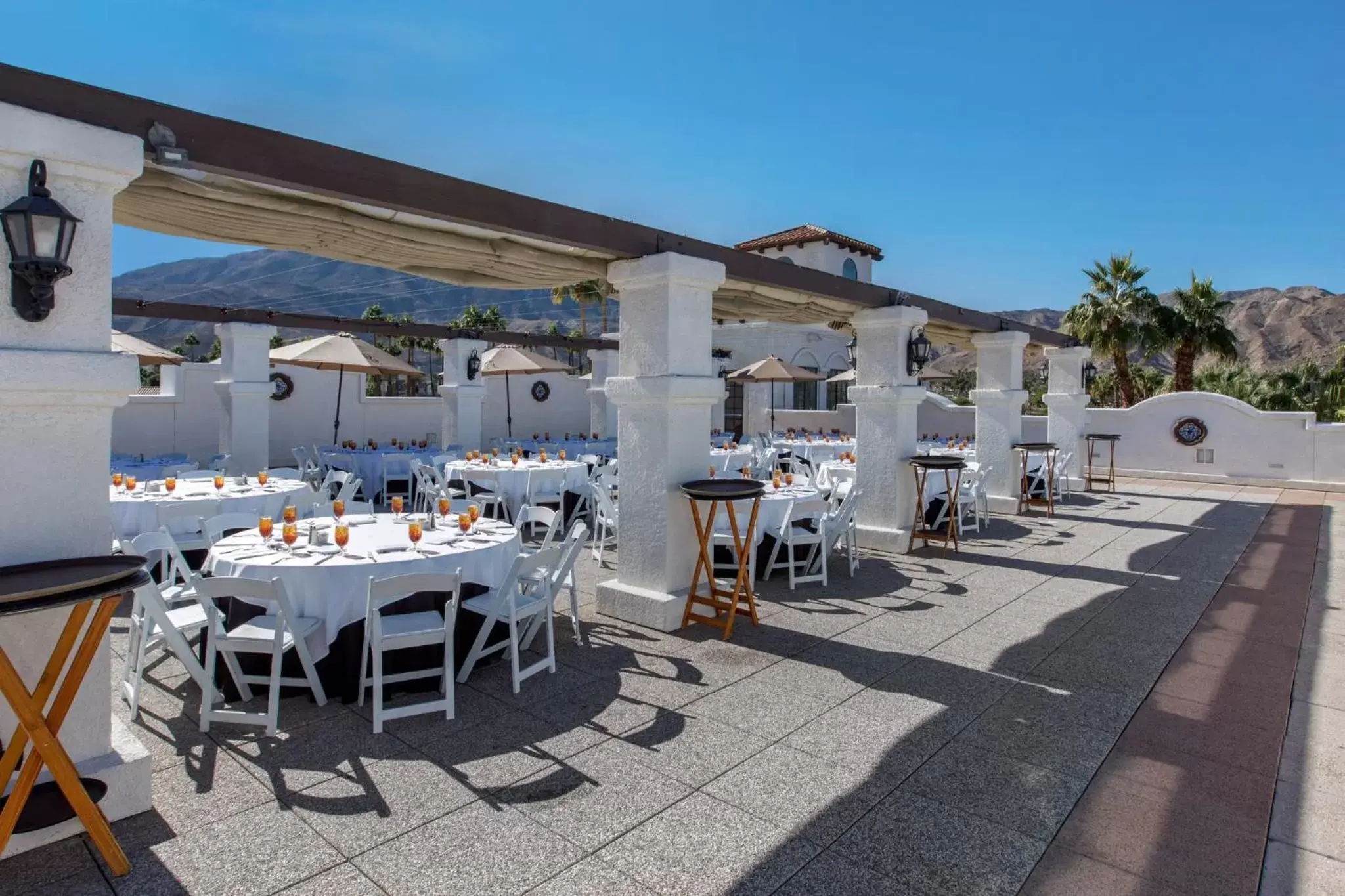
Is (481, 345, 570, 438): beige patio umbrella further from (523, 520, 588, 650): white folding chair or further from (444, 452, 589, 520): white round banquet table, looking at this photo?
(523, 520, 588, 650): white folding chair

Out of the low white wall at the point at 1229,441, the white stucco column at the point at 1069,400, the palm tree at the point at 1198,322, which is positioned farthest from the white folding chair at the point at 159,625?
the palm tree at the point at 1198,322

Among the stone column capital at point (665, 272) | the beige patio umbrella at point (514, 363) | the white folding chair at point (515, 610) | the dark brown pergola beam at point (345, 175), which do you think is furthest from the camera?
the beige patio umbrella at point (514, 363)

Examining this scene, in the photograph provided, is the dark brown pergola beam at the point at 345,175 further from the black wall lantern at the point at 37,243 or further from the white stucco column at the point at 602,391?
the white stucco column at the point at 602,391

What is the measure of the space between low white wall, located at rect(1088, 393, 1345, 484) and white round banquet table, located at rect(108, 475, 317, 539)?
1600 centimetres

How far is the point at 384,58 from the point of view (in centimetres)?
768

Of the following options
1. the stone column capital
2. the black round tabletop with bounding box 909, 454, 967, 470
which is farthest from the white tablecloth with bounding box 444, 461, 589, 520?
the stone column capital

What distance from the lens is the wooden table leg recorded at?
2.31 metres

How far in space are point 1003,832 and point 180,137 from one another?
14.0ft

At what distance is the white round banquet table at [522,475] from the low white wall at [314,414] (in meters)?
5.31

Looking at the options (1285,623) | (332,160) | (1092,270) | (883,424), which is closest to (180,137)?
(332,160)

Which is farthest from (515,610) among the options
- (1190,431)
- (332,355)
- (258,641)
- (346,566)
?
(1190,431)

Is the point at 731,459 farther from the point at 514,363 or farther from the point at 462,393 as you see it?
the point at 462,393

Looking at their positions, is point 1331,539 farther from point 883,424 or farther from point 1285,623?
point 883,424

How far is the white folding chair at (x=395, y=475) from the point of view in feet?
37.8
